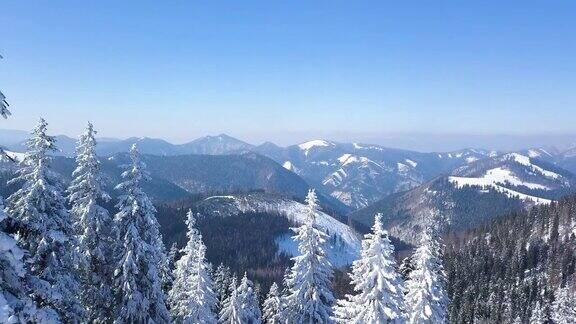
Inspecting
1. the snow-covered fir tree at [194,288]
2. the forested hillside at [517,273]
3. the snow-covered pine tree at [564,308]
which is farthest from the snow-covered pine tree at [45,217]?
the snow-covered pine tree at [564,308]

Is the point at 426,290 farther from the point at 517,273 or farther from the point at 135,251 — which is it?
the point at 517,273

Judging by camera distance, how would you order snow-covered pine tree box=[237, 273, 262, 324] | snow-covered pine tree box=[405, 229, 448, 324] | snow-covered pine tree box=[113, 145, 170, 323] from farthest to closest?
snow-covered pine tree box=[237, 273, 262, 324], snow-covered pine tree box=[405, 229, 448, 324], snow-covered pine tree box=[113, 145, 170, 323]

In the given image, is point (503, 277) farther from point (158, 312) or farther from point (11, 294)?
point (11, 294)

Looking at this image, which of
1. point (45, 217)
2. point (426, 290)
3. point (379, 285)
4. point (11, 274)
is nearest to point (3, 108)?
point (11, 274)

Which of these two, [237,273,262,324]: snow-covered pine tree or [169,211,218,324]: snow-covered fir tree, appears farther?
[237,273,262,324]: snow-covered pine tree

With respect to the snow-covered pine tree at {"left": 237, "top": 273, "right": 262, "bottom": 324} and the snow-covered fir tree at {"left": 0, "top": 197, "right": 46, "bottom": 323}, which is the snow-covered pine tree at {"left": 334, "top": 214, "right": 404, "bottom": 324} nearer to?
the snow-covered fir tree at {"left": 0, "top": 197, "right": 46, "bottom": 323}

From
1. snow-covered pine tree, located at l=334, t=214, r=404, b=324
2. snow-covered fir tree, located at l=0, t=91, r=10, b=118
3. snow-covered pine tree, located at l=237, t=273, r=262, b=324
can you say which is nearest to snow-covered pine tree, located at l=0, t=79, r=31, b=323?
snow-covered fir tree, located at l=0, t=91, r=10, b=118
